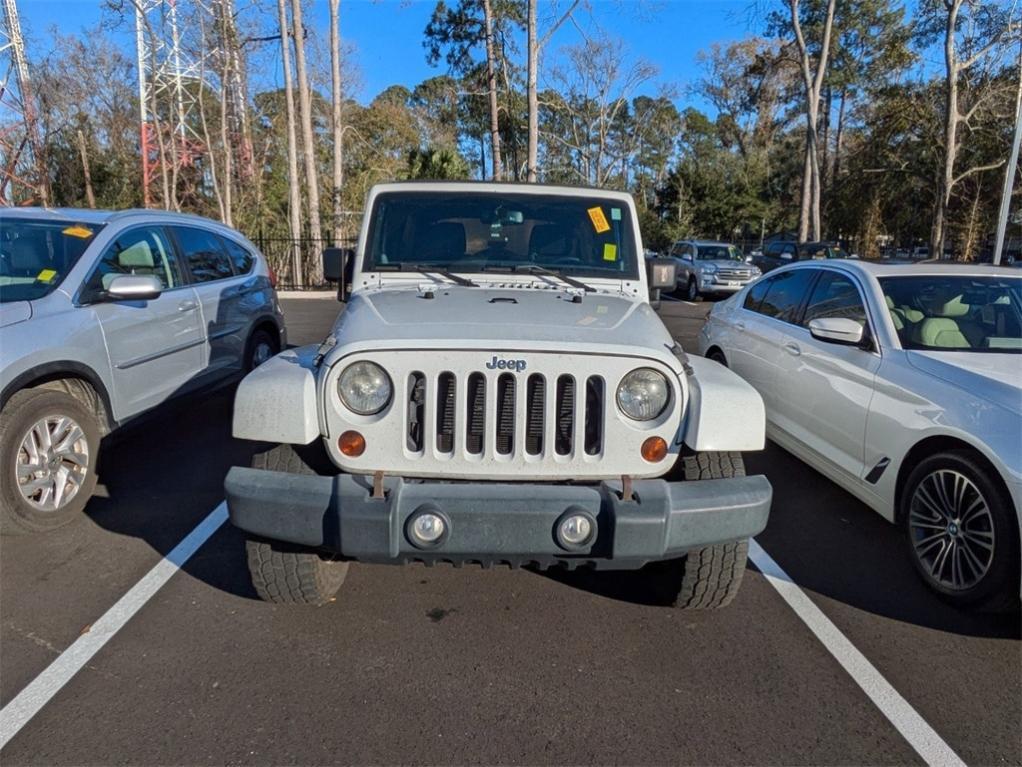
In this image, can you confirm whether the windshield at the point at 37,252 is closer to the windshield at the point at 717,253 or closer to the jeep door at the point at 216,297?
the jeep door at the point at 216,297

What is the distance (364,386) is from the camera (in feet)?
8.68

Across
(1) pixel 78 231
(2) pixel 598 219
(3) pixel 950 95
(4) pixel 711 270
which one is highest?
(3) pixel 950 95

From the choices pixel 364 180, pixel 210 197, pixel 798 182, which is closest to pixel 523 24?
pixel 364 180

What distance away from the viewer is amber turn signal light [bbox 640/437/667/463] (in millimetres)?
2656

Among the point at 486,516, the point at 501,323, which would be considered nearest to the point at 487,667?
the point at 486,516

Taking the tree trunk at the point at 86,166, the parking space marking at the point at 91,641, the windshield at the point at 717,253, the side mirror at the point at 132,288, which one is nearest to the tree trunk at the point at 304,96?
the tree trunk at the point at 86,166

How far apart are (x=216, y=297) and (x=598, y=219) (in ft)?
10.9

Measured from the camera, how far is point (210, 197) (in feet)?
94.7

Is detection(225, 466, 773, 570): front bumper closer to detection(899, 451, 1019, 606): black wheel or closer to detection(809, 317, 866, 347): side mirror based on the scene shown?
detection(899, 451, 1019, 606): black wheel

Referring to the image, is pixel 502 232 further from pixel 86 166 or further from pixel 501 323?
pixel 86 166

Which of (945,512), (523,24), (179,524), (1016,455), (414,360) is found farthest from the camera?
(523,24)

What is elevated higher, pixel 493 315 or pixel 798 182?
pixel 798 182

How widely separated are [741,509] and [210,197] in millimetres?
30730

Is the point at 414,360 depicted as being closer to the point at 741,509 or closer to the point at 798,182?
the point at 741,509
